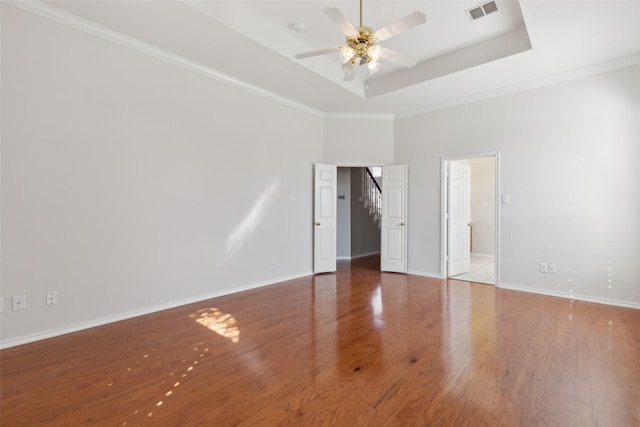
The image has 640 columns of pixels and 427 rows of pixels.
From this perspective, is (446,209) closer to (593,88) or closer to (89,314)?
(593,88)

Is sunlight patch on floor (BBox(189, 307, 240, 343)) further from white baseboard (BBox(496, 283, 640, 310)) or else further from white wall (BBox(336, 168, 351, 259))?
white wall (BBox(336, 168, 351, 259))

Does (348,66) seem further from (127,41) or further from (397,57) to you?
(127,41)

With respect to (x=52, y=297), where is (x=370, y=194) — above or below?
above

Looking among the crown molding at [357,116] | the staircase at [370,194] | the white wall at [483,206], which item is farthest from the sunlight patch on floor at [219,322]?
the white wall at [483,206]

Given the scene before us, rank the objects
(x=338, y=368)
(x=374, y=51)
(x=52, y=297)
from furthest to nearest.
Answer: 1. (x=52, y=297)
2. (x=374, y=51)
3. (x=338, y=368)

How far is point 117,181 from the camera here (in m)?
3.50

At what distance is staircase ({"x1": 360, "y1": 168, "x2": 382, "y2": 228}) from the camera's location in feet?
27.9

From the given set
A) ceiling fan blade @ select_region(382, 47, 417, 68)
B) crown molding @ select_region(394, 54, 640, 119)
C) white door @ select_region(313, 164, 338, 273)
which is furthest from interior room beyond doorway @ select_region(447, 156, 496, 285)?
ceiling fan blade @ select_region(382, 47, 417, 68)

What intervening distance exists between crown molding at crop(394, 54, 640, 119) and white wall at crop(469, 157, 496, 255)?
131 inches

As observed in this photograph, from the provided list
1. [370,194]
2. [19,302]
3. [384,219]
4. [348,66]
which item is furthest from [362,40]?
[370,194]

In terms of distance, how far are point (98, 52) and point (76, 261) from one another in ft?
7.35

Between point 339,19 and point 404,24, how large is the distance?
1.72 ft

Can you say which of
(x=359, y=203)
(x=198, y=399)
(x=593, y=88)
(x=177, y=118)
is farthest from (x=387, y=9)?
(x=359, y=203)

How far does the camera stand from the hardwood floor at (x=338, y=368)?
1.93 m
